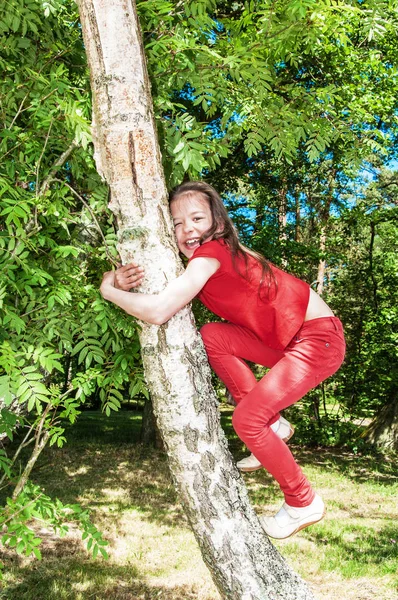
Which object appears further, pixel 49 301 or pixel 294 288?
pixel 294 288

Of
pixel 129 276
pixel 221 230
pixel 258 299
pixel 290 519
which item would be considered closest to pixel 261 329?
pixel 258 299

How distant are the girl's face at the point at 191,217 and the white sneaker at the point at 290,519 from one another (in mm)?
1300

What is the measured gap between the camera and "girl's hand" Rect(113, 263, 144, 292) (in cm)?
212

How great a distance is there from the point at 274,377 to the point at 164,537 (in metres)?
4.93

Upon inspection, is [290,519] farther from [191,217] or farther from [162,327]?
[191,217]

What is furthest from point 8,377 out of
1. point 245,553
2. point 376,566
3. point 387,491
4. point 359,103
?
point 387,491

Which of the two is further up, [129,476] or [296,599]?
[296,599]

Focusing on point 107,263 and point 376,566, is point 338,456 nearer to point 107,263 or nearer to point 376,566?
point 376,566

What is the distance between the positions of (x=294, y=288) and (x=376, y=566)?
15.0ft

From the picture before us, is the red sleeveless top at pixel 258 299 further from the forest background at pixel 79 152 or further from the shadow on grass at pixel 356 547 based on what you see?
the shadow on grass at pixel 356 547

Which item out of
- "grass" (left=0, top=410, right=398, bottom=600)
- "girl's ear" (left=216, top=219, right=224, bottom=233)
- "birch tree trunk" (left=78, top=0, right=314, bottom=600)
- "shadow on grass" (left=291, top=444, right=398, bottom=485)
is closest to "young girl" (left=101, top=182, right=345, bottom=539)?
→ "girl's ear" (left=216, top=219, right=224, bottom=233)

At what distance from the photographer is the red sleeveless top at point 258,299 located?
7.97ft

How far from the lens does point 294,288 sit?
2547 millimetres

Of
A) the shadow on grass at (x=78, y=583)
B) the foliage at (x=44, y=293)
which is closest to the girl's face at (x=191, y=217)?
the foliage at (x=44, y=293)
